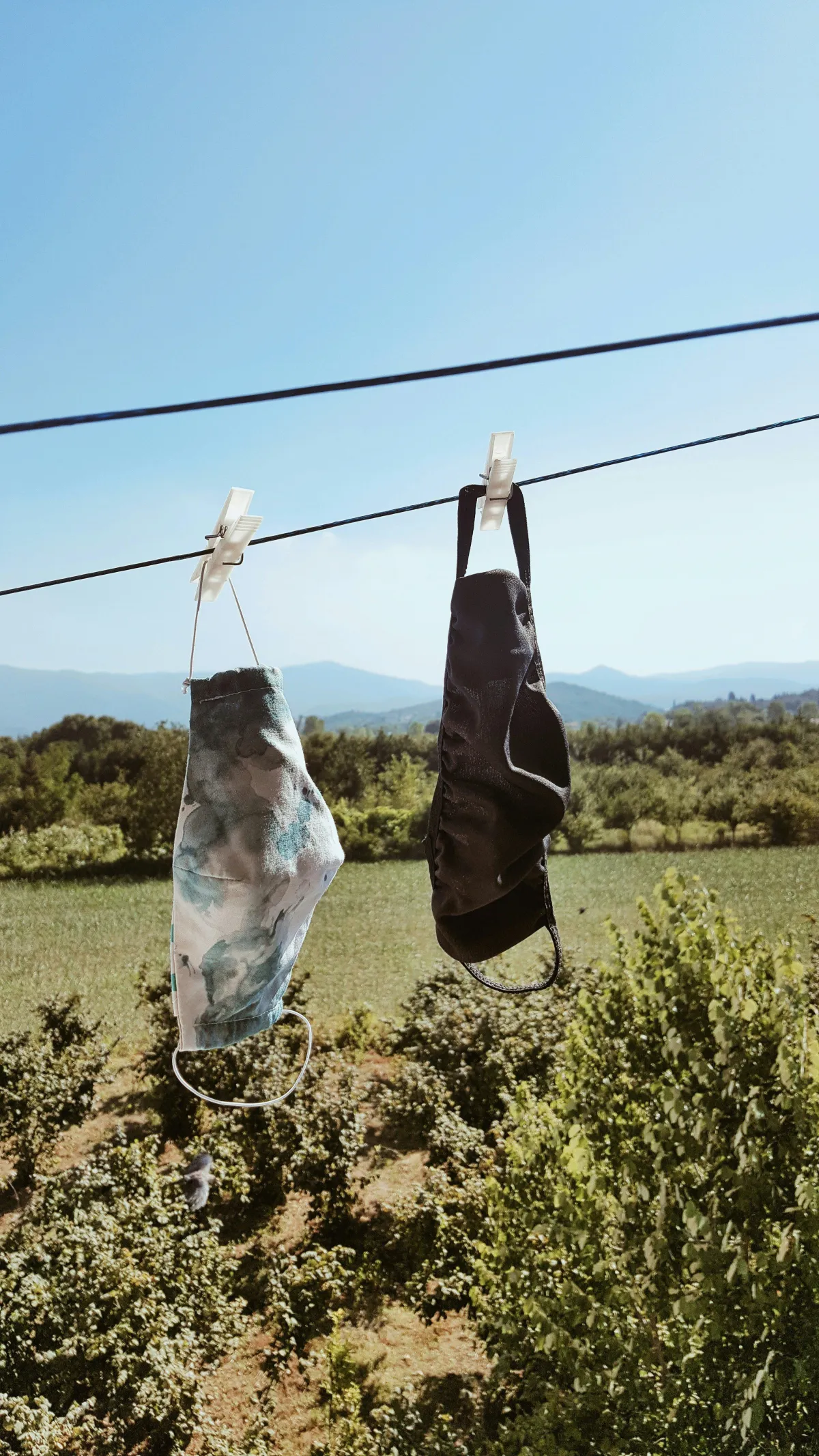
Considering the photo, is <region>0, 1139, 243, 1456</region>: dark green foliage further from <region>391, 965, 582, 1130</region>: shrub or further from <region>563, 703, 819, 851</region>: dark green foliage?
<region>563, 703, 819, 851</region>: dark green foliage

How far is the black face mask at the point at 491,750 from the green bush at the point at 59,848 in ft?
24.6

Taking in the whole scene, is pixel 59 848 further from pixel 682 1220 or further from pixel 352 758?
pixel 682 1220

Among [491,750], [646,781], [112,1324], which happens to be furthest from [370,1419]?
[646,781]

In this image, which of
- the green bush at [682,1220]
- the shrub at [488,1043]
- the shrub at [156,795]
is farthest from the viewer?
the shrub at [156,795]

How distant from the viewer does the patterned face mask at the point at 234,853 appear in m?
1.22

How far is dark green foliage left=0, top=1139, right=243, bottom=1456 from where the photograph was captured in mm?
3438

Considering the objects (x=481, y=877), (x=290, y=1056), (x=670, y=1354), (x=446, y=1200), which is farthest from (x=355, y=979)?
(x=481, y=877)

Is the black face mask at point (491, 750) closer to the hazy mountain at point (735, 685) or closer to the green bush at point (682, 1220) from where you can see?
the green bush at point (682, 1220)

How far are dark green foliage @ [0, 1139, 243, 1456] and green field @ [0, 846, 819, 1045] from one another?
9.95 feet

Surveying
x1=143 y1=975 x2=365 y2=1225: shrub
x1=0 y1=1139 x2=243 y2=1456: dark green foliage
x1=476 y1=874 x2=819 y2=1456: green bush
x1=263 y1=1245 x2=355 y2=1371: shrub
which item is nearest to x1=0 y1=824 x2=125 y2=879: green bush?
x1=143 y1=975 x2=365 y2=1225: shrub

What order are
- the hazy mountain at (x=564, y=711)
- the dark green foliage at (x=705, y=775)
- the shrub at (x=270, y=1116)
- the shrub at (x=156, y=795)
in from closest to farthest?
the shrub at (x=270, y=1116) < the shrub at (x=156, y=795) < the dark green foliage at (x=705, y=775) < the hazy mountain at (x=564, y=711)

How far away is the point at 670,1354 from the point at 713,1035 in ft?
4.10

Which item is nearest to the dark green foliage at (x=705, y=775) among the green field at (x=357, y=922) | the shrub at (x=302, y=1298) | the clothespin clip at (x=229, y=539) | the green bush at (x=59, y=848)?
the green field at (x=357, y=922)

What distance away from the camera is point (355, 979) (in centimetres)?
792
